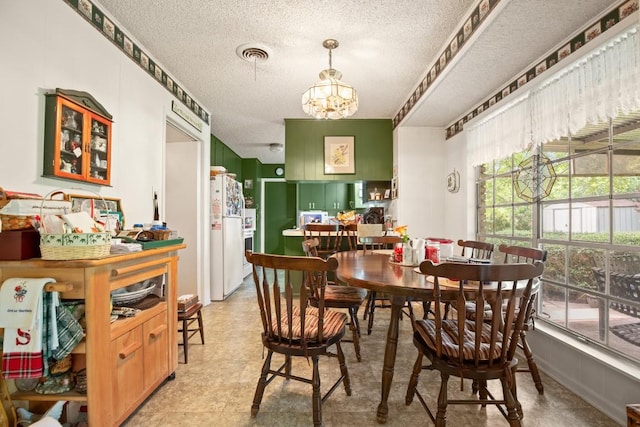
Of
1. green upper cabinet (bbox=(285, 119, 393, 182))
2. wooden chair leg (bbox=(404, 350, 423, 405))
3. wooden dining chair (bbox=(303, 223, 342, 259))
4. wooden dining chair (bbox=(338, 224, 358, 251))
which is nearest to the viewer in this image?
wooden chair leg (bbox=(404, 350, 423, 405))

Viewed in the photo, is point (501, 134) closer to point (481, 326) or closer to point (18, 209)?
point (481, 326)

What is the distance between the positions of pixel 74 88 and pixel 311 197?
4.64 metres

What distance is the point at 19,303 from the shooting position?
1222mm

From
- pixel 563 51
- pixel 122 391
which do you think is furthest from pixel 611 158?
pixel 122 391

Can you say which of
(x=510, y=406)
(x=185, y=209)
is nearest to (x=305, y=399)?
(x=510, y=406)

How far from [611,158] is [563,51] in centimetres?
84

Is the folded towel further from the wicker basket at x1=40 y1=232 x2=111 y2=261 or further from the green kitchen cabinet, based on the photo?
the green kitchen cabinet

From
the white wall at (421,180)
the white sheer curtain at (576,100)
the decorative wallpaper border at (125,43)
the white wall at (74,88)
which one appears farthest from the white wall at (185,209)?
the white sheer curtain at (576,100)

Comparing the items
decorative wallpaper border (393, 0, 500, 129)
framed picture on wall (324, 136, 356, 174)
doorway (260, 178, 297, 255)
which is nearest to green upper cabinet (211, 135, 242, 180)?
doorway (260, 178, 297, 255)

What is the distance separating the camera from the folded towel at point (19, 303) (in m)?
1.21

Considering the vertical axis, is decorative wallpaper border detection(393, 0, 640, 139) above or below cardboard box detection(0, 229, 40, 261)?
above

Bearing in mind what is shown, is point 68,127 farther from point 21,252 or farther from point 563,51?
point 563,51

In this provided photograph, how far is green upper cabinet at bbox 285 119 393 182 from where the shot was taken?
14.5 feet

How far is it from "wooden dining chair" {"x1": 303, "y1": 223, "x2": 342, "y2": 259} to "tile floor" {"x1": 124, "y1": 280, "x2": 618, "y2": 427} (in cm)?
119
